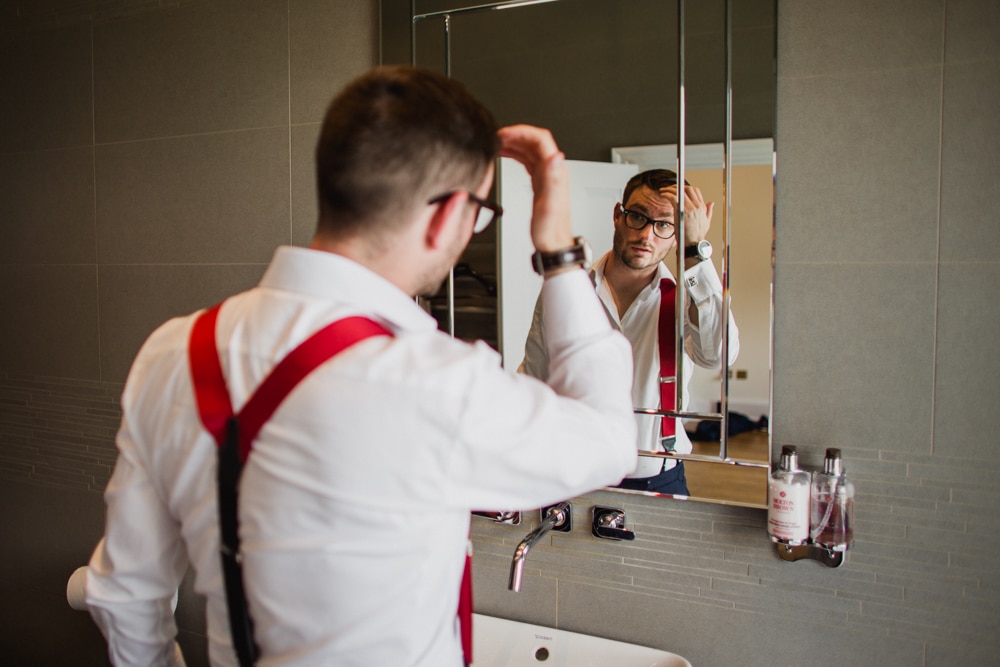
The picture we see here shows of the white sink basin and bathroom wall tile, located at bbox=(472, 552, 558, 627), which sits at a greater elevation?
bathroom wall tile, located at bbox=(472, 552, 558, 627)

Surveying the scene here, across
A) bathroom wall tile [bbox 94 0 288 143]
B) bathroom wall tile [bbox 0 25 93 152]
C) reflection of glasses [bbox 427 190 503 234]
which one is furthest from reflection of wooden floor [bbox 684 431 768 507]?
bathroom wall tile [bbox 0 25 93 152]

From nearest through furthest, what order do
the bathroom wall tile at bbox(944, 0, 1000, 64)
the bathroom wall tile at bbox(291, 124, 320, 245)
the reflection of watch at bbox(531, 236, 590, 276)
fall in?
1. the reflection of watch at bbox(531, 236, 590, 276)
2. the bathroom wall tile at bbox(944, 0, 1000, 64)
3. the bathroom wall tile at bbox(291, 124, 320, 245)

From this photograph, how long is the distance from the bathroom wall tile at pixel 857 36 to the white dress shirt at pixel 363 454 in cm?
66

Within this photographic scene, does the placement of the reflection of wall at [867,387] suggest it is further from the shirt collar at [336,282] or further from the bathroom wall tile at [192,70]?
the shirt collar at [336,282]

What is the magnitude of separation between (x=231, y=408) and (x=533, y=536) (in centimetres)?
69

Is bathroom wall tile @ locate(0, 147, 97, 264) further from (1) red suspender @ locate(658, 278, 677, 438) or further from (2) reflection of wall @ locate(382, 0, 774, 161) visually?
(1) red suspender @ locate(658, 278, 677, 438)

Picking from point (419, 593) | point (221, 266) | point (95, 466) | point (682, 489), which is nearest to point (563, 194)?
point (419, 593)

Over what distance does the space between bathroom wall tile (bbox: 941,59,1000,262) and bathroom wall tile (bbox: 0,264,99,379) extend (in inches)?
76.0

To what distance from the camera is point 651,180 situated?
4.24ft

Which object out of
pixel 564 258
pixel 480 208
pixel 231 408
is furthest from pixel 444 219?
pixel 231 408

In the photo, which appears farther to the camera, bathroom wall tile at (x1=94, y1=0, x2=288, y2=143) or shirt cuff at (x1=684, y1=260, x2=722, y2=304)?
bathroom wall tile at (x1=94, y1=0, x2=288, y2=143)

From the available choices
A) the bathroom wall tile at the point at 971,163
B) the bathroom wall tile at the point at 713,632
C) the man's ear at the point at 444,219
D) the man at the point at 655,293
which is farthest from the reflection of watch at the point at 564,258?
the bathroom wall tile at the point at 713,632

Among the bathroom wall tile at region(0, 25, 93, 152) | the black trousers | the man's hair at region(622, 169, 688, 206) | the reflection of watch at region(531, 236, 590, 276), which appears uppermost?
the bathroom wall tile at region(0, 25, 93, 152)

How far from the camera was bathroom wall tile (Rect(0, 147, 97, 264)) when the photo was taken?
1.87 m
